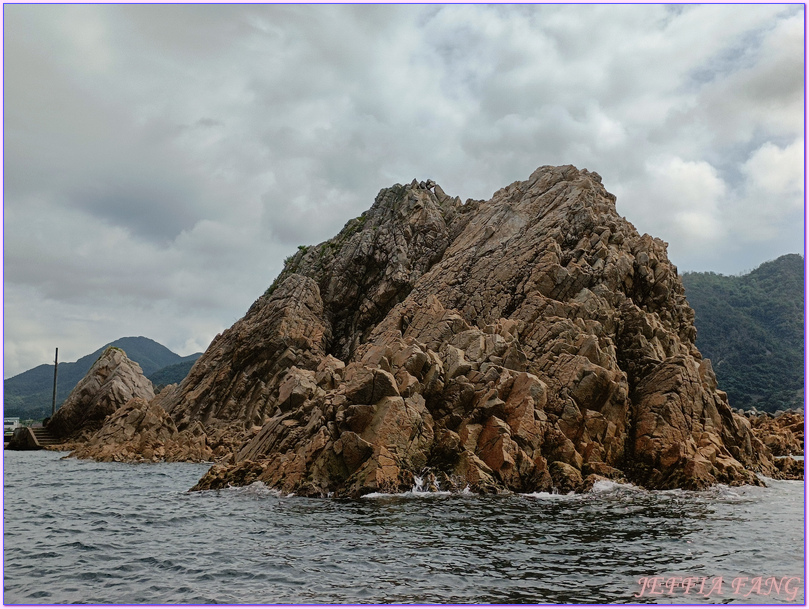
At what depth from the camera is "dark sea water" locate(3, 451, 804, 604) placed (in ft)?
58.7

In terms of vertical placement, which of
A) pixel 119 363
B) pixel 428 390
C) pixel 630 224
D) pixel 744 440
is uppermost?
pixel 630 224

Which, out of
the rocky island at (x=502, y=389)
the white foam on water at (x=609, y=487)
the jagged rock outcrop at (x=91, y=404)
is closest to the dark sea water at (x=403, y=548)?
the white foam on water at (x=609, y=487)

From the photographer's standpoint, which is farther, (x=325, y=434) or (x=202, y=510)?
(x=325, y=434)

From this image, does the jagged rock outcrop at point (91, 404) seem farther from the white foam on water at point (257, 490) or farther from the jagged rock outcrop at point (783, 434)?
the jagged rock outcrop at point (783, 434)

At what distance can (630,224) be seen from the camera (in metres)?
65.8

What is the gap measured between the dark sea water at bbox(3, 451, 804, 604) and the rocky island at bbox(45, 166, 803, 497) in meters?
2.97

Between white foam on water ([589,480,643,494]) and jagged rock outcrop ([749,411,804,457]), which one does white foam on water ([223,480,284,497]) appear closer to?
white foam on water ([589,480,643,494])

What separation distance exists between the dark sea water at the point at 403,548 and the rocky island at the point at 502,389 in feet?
9.76

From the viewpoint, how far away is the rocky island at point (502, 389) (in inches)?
1439

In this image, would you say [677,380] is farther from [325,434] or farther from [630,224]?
[630,224]

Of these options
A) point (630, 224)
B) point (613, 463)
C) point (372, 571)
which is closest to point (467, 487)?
point (613, 463)

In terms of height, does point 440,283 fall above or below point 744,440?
above

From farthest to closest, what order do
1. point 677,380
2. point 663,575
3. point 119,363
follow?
point 119,363 → point 677,380 → point 663,575

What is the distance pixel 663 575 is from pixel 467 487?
53.6ft
